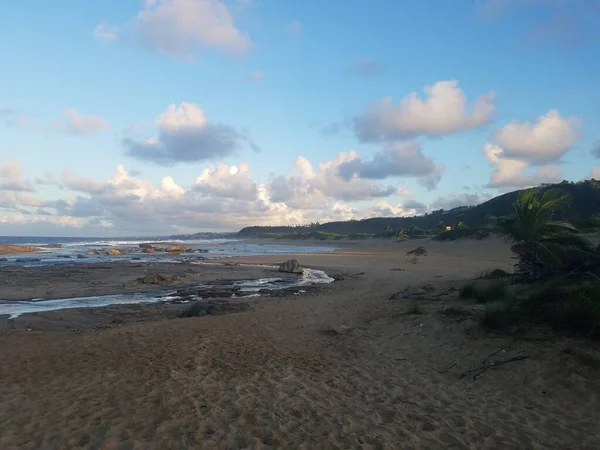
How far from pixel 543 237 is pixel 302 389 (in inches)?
328

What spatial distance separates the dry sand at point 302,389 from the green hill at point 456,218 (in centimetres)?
878

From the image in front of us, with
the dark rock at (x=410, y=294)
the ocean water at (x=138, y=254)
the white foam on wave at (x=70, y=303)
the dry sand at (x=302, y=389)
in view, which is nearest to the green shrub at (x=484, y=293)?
the dry sand at (x=302, y=389)

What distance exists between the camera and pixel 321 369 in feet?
26.4

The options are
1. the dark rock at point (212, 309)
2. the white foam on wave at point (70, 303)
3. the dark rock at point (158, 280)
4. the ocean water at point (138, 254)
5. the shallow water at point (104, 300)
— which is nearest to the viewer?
the dark rock at point (212, 309)

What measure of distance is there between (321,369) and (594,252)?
7.42 meters

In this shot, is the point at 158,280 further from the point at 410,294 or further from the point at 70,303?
the point at 410,294

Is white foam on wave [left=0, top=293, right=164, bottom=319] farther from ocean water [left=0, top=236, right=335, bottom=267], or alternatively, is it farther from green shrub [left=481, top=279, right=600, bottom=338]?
ocean water [left=0, top=236, right=335, bottom=267]

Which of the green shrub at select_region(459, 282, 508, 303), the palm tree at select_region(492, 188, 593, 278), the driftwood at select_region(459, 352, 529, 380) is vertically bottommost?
the driftwood at select_region(459, 352, 529, 380)

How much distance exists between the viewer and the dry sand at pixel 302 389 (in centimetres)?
521

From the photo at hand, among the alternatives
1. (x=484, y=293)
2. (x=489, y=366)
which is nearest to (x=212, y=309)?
(x=484, y=293)

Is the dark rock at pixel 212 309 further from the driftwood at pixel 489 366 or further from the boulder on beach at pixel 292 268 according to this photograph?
the boulder on beach at pixel 292 268

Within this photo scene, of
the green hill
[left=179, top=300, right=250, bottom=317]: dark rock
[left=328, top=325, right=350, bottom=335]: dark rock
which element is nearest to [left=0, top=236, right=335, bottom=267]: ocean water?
the green hill

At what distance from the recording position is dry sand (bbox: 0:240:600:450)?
5207 millimetres

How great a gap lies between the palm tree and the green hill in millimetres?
2719
